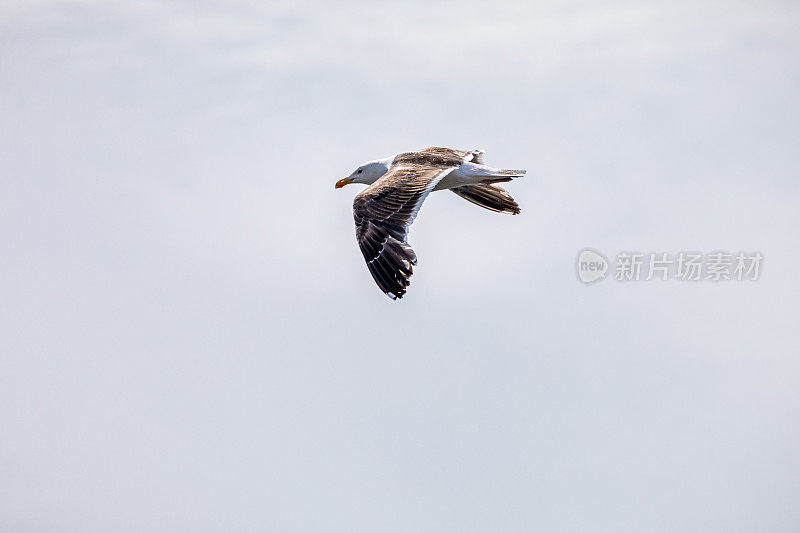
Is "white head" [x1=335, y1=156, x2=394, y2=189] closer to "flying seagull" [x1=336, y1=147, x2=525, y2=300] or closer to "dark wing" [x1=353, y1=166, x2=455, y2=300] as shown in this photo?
"flying seagull" [x1=336, y1=147, x2=525, y2=300]

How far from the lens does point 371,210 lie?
90.8ft

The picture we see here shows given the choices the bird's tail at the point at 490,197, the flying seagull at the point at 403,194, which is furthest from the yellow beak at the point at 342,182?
the bird's tail at the point at 490,197

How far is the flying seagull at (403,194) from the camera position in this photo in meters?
26.4

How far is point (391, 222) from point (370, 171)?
5.02 meters

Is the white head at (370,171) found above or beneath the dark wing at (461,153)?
beneath

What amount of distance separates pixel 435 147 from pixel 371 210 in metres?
4.83

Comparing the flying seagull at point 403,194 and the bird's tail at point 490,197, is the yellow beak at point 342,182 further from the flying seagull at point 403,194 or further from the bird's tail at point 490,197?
the bird's tail at point 490,197

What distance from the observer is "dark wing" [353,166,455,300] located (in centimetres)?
2617

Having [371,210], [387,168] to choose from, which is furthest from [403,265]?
[387,168]

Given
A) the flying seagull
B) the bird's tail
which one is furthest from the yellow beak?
the bird's tail

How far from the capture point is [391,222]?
27234 millimetres

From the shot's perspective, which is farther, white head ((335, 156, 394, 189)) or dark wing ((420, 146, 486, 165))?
white head ((335, 156, 394, 189))

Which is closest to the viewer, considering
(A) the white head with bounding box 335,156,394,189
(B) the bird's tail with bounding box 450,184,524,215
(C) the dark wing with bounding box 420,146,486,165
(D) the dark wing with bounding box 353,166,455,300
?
(D) the dark wing with bounding box 353,166,455,300

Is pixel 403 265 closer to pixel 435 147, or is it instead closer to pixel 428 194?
pixel 428 194
